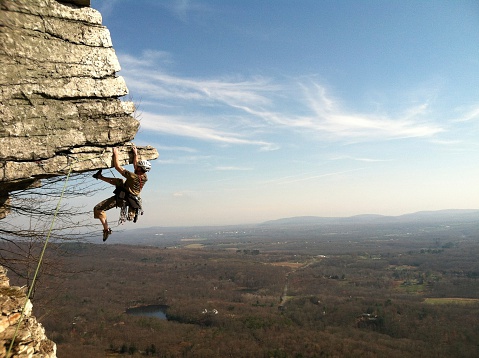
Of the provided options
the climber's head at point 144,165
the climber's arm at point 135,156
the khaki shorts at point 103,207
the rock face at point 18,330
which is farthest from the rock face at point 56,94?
the rock face at point 18,330

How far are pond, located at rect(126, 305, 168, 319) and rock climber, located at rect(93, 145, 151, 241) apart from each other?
300 ft

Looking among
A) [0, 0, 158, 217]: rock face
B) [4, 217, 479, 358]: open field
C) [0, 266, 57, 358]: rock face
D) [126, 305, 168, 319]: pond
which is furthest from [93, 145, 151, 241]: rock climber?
[126, 305, 168, 319]: pond

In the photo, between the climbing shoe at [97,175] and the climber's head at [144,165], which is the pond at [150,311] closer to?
the climbing shoe at [97,175]

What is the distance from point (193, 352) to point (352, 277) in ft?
256

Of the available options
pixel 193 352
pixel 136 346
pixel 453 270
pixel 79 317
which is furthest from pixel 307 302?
pixel 453 270

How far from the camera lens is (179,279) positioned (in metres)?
127

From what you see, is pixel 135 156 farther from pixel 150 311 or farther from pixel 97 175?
pixel 150 311

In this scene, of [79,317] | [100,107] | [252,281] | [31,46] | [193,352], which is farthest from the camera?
[252,281]

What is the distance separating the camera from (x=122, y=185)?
21.5 feet

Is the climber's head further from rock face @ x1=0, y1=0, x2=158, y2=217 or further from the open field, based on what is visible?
the open field

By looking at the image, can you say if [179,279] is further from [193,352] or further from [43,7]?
[43,7]

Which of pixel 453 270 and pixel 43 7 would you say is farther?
pixel 453 270

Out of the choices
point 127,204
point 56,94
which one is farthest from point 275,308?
point 56,94

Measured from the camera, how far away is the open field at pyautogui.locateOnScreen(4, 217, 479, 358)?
6669 centimetres
